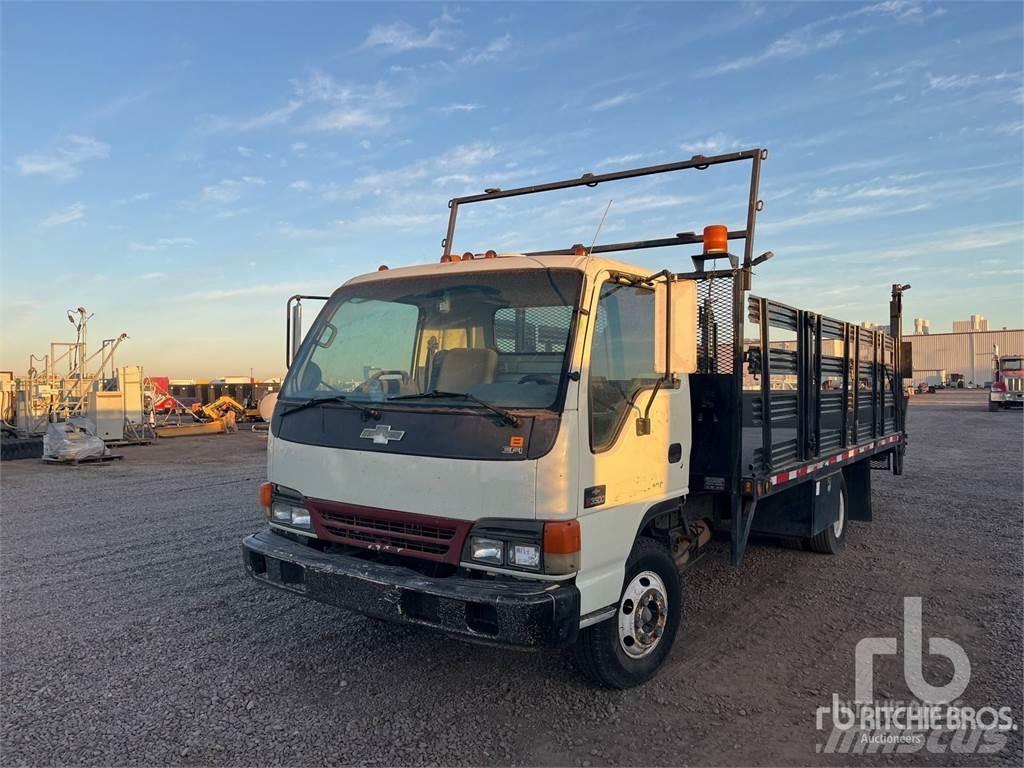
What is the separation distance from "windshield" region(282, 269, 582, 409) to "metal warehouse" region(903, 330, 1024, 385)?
8719 cm

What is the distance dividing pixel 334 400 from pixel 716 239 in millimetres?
2580

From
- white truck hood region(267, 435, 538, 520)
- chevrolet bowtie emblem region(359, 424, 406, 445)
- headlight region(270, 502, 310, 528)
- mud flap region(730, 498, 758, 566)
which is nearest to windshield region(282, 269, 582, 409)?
chevrolet bowtie emblem region(359, 424, 406, 445)

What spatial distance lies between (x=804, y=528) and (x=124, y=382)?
1847 centimetres

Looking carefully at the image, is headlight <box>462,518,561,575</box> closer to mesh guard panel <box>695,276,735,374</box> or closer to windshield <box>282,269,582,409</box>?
windshield <box>282,269,582,409</box>

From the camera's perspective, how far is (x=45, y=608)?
531 cm

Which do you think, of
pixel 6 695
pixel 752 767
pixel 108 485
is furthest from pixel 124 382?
pixel 752 767

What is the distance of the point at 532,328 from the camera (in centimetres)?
382

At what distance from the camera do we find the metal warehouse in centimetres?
8206

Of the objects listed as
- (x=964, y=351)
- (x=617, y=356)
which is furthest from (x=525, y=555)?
(x=964, y=351)

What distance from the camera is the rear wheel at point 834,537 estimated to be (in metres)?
6.70

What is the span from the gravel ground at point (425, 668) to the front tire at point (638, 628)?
136 mm

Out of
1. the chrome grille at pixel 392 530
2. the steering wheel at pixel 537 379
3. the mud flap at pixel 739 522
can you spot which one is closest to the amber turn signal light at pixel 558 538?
the chrome grille at pixel 392 530

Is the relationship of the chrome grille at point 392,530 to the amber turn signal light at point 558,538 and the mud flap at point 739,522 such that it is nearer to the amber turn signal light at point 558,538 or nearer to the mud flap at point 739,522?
the amber turn signal light at point 558,538

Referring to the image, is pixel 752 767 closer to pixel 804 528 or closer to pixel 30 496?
pixel 804 528
